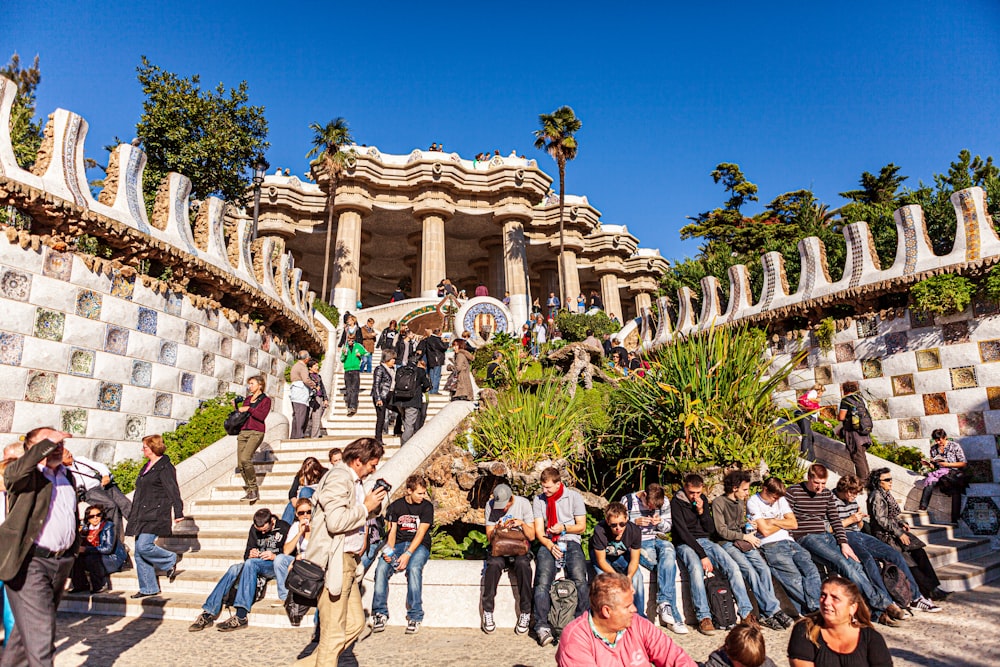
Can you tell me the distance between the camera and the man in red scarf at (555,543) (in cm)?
519

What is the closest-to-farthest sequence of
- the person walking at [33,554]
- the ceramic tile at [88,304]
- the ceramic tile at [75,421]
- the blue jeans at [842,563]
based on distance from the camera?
1. the person walking at [33,554]
2. the blue jeans at [842,563]
3. the ceramic tile at [75,421]
4. the ceramic tile at [88,304]

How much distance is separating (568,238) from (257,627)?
32754mm

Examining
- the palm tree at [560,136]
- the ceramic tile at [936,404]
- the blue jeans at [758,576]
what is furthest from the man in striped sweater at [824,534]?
the palm tree at [560,136]

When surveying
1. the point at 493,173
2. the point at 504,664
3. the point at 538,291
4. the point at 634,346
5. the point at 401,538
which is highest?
the point at 493,173

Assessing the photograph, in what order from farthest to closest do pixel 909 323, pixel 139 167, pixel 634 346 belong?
1. pixel 634 346
2. pixel 909 323
3. pixel 139 167

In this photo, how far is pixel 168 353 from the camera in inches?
379

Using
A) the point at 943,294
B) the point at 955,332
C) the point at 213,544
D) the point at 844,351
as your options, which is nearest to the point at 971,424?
the point at 955,332

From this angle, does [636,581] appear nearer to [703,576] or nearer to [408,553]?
[703,576]

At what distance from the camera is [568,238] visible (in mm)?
36406

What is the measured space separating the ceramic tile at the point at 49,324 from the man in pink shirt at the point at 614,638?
8.03 metres

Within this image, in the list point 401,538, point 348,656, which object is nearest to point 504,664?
point 348,656

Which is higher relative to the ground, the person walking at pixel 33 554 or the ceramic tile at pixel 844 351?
the ceramic tile at pixel 844 351

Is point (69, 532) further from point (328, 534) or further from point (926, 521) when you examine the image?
point (926, 521)

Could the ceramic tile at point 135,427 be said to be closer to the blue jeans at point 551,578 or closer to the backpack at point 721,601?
the blue jeans at point 551,578
